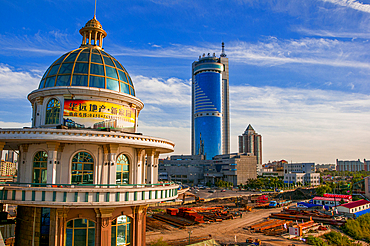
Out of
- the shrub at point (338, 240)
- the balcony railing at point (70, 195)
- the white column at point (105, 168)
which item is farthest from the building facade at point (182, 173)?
the balcony railing at point (70, 195)

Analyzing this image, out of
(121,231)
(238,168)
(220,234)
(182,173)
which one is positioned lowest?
(220,234)

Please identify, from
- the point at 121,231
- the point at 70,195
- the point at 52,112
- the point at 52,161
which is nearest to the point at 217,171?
the point at 121,231

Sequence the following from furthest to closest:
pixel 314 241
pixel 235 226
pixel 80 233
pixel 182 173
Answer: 1. pixel 182 173
2. pixel 235 226
3. pixel 314 241
4. pixel 80 233

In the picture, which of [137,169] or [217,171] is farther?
[217,171]

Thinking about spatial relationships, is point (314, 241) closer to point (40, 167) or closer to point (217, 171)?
point (40, 167)

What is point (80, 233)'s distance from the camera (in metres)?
22.2

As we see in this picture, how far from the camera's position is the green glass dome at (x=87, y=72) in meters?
25.5

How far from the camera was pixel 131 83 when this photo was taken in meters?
29.8

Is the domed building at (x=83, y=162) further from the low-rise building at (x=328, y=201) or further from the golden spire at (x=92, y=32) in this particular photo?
the low-rise building at (x=328, y=201)

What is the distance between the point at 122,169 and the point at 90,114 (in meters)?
5.57

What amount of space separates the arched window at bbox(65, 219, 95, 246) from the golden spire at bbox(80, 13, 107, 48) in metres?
18.0

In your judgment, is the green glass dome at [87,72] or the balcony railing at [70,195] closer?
the balcony railing at [70,195]

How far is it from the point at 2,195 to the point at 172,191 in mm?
12942

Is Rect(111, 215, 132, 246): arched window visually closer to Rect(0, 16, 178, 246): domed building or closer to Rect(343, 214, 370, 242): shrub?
Rect(0, 16, 178, 246): domed building
